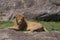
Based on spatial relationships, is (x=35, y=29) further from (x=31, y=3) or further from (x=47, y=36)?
Answer: (x=31, y=3)

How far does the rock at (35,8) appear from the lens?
11492mm

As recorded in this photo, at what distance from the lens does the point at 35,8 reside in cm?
1262

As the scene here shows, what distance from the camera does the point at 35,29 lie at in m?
8.88

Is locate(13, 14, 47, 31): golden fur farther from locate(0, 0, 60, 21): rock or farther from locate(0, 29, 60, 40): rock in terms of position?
locate(0, 29, 60, 40): rock

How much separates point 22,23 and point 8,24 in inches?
25.0

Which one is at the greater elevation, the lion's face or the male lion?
the lion's face

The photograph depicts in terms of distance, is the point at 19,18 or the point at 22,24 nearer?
the point at 19,18

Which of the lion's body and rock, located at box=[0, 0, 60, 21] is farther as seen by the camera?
rock, located at box=[0, 0, 60, 21]

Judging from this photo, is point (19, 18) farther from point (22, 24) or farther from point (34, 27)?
point (34, 27)

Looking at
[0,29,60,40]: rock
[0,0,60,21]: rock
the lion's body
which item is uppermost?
[0,29,60,40]: rock

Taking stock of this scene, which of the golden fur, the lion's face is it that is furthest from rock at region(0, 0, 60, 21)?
the lion's face

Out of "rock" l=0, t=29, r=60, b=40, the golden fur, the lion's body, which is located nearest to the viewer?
"rock" l=0, t=29, r=60, b=40

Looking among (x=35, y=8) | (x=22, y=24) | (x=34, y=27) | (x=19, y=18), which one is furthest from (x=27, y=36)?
(x=35, y=8)

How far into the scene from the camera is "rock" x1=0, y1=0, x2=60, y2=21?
37.7 feet
